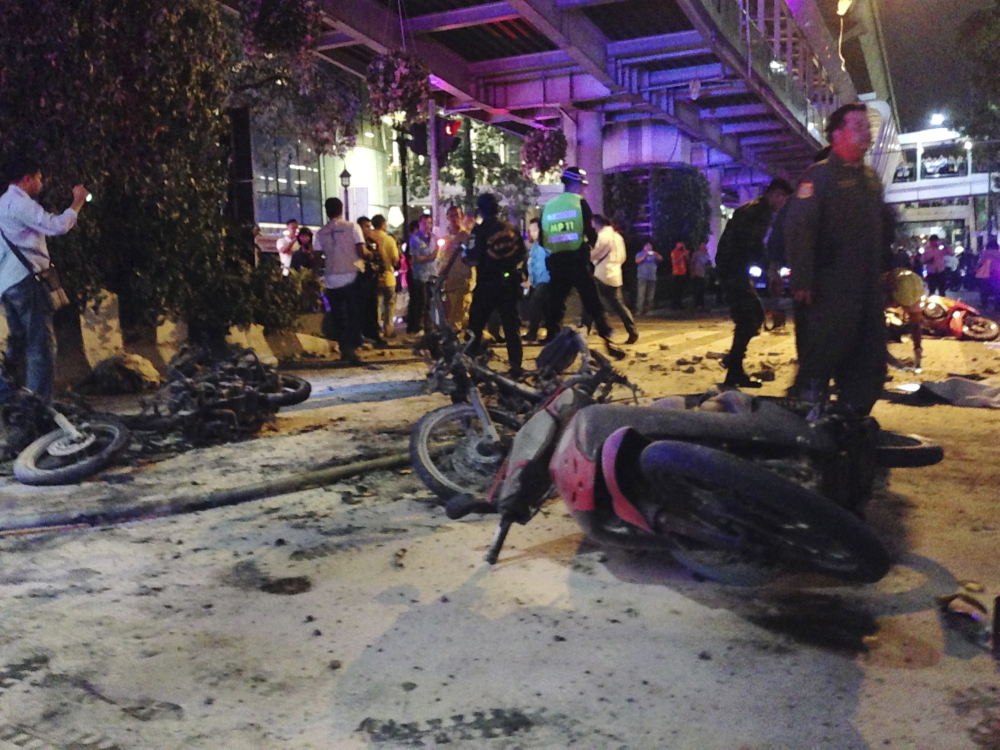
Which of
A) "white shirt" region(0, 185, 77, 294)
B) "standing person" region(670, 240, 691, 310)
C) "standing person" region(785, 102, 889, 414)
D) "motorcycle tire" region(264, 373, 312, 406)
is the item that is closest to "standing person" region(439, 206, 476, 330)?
"motorcycle tire" region(264, 373, 312, 406)

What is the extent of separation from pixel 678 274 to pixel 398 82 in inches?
462

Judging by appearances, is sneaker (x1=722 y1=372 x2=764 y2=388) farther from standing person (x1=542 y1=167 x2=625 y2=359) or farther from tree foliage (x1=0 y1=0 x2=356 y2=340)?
tree foliage (x1=0 y1=0 x2=356 y2=340)

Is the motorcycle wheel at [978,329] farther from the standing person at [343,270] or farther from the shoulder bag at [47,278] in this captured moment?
the shoulder bag at [47,278]

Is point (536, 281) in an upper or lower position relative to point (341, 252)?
lower

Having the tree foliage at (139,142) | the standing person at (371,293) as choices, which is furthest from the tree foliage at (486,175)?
the tree foliage at (139,142)

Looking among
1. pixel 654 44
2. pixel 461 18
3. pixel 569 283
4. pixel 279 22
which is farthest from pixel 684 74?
pixel 279 22

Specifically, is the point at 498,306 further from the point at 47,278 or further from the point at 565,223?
the point at 47,278

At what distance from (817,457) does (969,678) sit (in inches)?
31.9

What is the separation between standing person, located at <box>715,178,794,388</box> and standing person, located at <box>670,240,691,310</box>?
1358 cm

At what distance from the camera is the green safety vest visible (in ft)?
29.7

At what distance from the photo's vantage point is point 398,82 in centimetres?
1210

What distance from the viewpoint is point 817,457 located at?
9.86 feet

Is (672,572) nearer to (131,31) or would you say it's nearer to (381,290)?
(131,31)

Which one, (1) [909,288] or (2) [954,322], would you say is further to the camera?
(2) [954,322]
